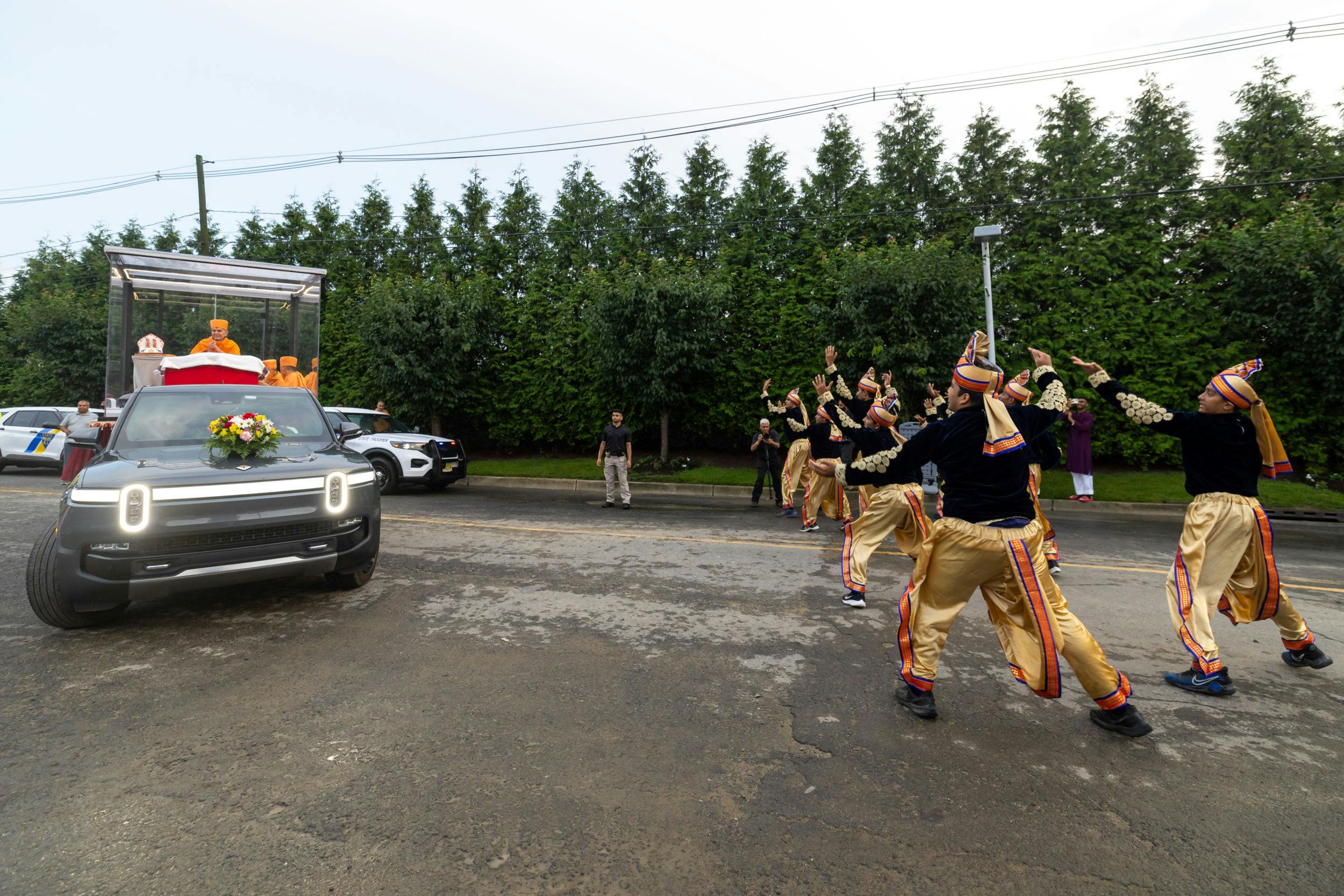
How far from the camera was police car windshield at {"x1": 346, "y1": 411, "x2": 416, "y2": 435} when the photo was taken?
45.6ft

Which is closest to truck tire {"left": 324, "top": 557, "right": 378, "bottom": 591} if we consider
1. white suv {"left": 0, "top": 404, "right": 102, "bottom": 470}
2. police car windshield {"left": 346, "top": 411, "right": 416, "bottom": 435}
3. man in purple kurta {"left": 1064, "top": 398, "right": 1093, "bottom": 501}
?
police car windshield {"left": 346, "top": 411, "right": 416, "bottom": 435}

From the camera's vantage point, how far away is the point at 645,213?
81.1 feet

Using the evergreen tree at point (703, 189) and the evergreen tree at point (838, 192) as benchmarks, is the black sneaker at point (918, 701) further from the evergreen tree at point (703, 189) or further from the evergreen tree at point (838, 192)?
the evergreen tree at point (703, 189)

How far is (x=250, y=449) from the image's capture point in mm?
5168

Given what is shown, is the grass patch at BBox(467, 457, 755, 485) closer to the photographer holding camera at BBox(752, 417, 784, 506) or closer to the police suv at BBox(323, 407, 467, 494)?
the photographer holding camera at BBox(752, 417, 784, 506)

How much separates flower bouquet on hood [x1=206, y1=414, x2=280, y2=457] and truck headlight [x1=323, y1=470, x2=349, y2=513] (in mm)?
650

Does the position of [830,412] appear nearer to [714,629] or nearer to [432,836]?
[714,629]

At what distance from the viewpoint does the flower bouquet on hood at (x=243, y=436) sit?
16.7 feet

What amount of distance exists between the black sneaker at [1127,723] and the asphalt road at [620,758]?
7 cm

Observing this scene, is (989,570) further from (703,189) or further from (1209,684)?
(703,189)

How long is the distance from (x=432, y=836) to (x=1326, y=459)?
18.6m

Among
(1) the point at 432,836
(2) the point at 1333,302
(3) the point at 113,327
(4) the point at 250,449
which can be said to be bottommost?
(1) the point at 432,836

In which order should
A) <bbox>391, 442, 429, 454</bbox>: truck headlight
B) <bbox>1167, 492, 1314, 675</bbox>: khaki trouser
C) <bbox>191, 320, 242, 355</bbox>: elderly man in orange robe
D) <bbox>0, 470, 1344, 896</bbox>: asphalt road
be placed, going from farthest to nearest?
<bbox>391, 442, 429, 454</bbox>: truck headlight → <bbox>191, 320, 242, 355</bbox>: elderly man in orange robe → <bbox>1167, 492, 1314, 675</bbox>: khaki trouser → <bbox>0, 470, 1344, 896</bbox>: asphalt road

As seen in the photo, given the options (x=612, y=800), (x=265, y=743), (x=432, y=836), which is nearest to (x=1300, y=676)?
(x=612, y=800)
